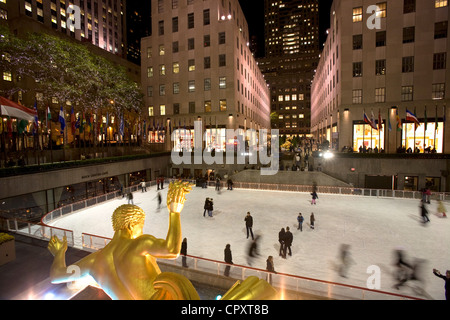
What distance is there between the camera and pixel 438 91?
94.8ft

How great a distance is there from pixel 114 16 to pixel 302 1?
131 metres

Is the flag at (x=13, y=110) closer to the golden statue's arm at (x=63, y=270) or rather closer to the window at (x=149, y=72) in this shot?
the golden statue's arm at (x=63, y=270)

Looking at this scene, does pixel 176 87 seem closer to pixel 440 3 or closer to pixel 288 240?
pixel 440 3

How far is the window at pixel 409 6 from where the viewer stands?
29312mm

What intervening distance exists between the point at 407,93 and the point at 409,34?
7130 millimetres

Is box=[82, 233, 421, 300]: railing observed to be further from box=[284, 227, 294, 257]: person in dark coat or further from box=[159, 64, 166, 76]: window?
box=[159, 64, 166, 76]: window

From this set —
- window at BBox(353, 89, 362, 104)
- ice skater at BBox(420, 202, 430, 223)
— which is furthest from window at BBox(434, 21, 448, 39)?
ice skater at BBox(420, 202, 430, 223)

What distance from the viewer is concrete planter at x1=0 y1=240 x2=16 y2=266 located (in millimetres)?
8508

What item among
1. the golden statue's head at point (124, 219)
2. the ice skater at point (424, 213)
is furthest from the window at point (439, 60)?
the golden statue's head at point (124, 219)

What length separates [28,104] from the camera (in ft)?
125

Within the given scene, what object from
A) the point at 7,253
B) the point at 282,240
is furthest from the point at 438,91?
the point at 7,253

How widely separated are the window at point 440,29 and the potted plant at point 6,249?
1658 inches

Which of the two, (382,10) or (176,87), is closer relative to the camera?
(382,10)
